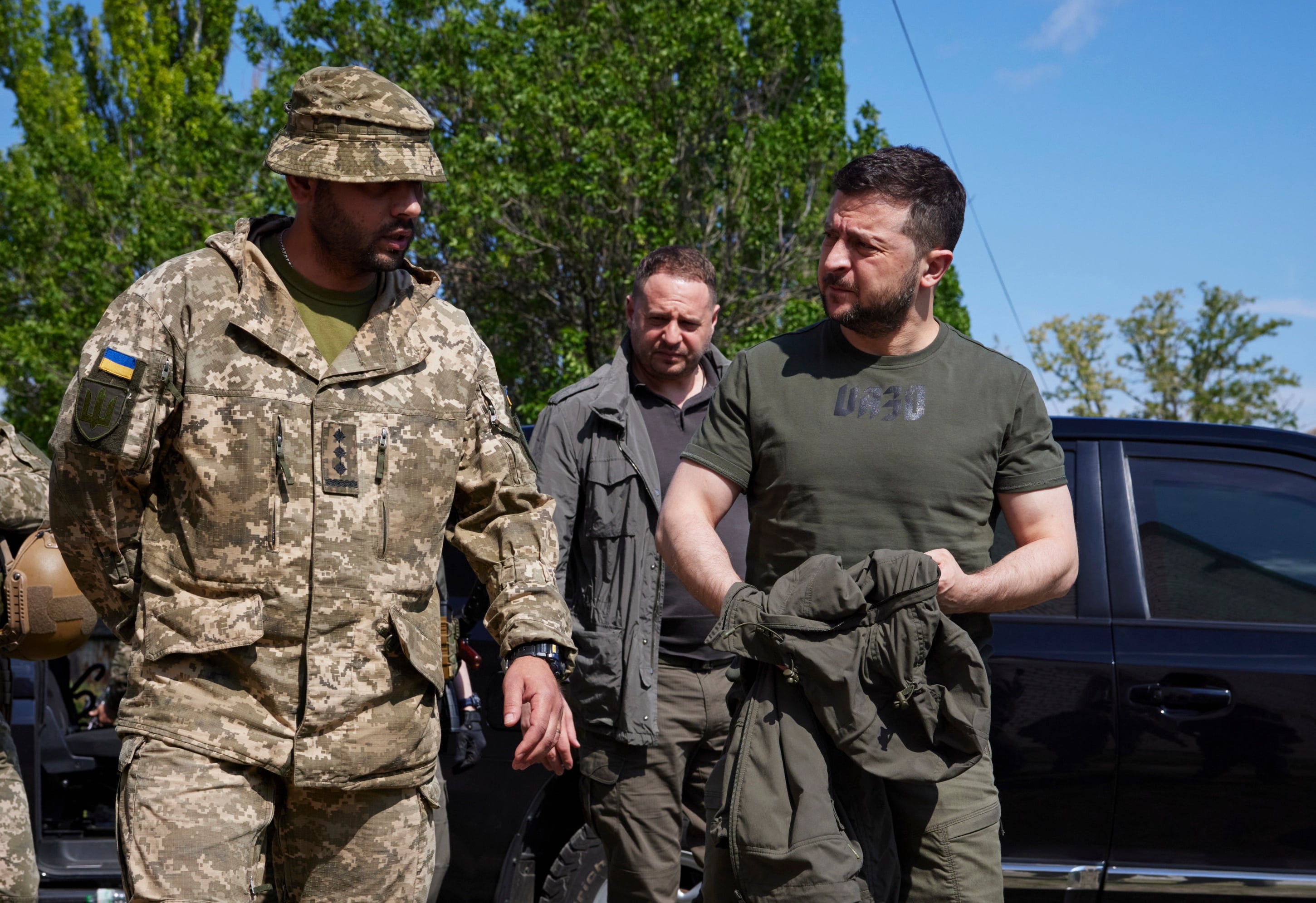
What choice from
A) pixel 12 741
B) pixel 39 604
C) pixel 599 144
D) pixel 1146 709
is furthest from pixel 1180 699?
pixel 599 144

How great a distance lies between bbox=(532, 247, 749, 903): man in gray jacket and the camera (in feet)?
12.3

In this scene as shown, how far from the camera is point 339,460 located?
2568 mm

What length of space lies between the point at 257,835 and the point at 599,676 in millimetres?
1391

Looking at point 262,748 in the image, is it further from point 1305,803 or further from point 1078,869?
point 1305,803

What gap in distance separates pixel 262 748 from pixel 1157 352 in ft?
125

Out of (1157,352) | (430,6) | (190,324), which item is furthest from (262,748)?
(1157,352)

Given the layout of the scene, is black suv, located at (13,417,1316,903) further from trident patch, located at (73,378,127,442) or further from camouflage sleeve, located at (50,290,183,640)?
trident patch, located at (73,378,127,442)

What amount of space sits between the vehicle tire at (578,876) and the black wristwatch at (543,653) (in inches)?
63.0

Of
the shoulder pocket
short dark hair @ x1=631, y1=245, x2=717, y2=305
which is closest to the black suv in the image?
short dark hair @ x1=631, y1=245, x2=717, y2=305

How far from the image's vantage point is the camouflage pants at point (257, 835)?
7.73 ft

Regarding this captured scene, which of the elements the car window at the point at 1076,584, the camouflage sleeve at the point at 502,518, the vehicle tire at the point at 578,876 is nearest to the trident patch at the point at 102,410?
the camouflage sleeve at the point at 502,518

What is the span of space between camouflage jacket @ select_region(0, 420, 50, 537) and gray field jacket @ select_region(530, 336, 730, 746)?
4.74 feet

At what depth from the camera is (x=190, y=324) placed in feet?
8.39

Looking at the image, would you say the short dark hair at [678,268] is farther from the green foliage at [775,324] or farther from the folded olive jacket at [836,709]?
the green foliage at [775,324]
